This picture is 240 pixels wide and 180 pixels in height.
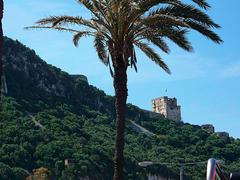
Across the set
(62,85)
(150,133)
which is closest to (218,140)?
(150,133)

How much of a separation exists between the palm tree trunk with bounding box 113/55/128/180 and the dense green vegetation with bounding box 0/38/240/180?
70450 mm

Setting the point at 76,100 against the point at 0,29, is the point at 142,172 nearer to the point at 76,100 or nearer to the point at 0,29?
the point at 76,100

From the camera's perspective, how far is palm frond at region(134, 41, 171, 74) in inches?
907

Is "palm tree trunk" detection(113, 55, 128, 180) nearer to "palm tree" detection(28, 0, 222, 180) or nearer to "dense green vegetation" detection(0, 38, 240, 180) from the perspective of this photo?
"palm tree" detection(28, 0, 222, 180)

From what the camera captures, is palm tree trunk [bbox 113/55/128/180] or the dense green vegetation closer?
palm tree trunk [bbox 113/55/128/180]

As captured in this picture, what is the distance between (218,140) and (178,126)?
4356 cm

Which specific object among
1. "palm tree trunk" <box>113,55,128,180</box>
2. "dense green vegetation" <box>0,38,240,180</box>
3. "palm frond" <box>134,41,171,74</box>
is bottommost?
"palm tree trunk" <box>113,55,128,180</box>

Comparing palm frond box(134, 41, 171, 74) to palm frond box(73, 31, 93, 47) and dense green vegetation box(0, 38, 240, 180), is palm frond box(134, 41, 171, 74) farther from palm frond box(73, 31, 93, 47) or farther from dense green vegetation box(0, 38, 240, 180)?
dense green vegetation box(0, 38, 240, 180)

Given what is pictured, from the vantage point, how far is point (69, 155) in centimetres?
11250

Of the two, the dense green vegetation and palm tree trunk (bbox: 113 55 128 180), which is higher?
the dense green vegetation

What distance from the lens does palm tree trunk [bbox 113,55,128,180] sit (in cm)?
1985

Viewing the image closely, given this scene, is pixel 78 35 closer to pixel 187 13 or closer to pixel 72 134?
pixel 187 13

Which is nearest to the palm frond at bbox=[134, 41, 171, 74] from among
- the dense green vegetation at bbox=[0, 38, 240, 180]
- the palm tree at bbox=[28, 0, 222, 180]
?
the palm tree at bbox=[28, 0, 222, 180]

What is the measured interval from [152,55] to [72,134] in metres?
117
